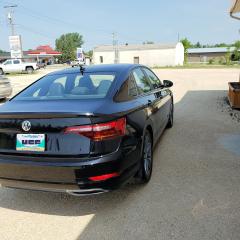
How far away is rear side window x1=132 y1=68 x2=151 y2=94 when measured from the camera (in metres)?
4.41

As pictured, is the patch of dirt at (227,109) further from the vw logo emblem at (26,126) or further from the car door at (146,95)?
the vw logo emblem at (26,126)

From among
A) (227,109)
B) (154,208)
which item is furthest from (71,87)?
(227,109)

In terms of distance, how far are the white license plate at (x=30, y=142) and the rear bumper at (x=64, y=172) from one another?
10cm

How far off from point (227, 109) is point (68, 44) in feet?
341

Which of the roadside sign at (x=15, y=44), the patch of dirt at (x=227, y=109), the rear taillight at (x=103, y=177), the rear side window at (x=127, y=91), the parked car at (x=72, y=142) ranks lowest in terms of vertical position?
the patch of dirt at (x=227, y=109)

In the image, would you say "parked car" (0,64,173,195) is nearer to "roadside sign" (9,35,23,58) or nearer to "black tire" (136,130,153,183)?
"black tire" (136,130,153,183)

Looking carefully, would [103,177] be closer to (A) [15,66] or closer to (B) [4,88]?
(B) [4,88]

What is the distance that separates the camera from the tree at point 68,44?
99875mm

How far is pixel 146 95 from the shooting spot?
446 centimetres

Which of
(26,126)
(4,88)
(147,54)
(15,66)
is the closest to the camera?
(26,126)

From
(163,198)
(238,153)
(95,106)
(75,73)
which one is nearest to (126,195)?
(163,198)

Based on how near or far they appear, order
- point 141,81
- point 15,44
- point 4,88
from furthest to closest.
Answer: point 15,44 → point 4,88 → point 141,81

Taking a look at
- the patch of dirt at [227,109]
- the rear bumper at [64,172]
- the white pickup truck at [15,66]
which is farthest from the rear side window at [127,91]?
the white pickup truck at [15,66]

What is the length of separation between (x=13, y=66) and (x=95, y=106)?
3502cm
